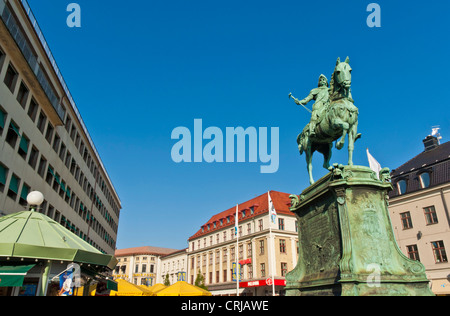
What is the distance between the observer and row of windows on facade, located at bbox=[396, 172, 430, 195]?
114 feet

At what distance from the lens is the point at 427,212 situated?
33.8 meters

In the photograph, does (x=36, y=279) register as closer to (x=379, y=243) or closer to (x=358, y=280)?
(x=358, y=280)

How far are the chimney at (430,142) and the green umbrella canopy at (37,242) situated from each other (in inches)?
1680

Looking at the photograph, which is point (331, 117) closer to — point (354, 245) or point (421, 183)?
point (354, 245)

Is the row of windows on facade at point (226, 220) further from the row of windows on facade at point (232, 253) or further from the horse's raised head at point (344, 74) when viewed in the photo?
the horse's raised head at point (344, 74)

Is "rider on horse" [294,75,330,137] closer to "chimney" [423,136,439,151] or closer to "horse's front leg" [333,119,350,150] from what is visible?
"horse's front leg" [333,119,350,150]

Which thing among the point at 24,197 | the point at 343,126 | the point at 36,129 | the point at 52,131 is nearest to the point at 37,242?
the point at 343,126

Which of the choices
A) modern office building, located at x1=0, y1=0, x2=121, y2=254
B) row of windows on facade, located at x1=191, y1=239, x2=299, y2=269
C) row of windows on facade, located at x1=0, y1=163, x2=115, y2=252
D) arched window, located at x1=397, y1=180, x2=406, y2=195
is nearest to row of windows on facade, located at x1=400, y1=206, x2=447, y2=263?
arched window, located at x1=397, y1=180, x2=406, y2=195

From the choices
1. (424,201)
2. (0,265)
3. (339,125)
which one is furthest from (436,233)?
(0,265)

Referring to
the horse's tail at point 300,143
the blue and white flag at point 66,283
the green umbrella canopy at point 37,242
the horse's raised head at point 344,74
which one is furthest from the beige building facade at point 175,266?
the horse's raised head at point 344,74

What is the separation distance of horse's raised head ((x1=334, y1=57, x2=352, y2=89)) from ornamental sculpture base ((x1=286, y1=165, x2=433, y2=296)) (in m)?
2.71

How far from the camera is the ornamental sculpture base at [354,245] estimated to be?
7629 millimetres
